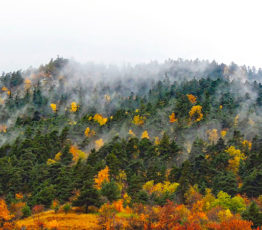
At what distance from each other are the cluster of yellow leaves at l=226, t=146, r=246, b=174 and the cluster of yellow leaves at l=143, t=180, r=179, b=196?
1900cm

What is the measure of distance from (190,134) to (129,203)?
56.0m

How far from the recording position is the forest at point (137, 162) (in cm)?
4360

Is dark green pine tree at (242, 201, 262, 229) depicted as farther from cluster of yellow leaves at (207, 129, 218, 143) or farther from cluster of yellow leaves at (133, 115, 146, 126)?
cluster of yellow leaves at (133, 115, 146, 126)

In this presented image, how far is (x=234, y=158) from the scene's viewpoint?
262 ft

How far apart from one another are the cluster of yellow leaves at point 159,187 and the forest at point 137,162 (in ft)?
0.95

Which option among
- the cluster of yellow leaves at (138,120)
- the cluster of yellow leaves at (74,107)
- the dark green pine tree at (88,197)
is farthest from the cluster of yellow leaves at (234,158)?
the cluster of yellow leaves at (74,107)

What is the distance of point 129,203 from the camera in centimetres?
5931

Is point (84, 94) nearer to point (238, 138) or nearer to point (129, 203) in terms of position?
point (238, 138)

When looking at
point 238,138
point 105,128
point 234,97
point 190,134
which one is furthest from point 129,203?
point 234,97

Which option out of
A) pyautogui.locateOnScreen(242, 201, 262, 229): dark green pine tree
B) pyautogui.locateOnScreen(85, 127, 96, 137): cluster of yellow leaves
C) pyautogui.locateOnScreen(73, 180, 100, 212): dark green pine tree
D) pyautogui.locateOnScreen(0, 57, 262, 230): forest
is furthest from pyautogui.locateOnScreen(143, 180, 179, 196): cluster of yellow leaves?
pyautogui.locateOnScreen(85, 127, 96, 137): cluster of yellow leaves

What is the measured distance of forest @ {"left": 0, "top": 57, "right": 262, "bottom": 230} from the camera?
43.6 meters

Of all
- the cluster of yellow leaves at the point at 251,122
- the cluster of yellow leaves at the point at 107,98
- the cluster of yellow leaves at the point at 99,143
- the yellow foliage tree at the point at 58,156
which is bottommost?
the cluster of yellow leaves at the point at 99,143

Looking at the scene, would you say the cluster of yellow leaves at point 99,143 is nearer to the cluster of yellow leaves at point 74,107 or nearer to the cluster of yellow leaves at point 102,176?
the cluster of yellow leaves at point 102,176

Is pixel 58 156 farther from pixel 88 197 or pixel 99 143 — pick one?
pixel 88 197
